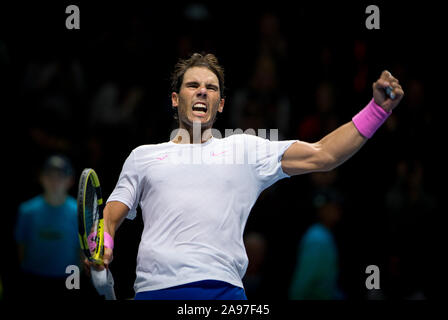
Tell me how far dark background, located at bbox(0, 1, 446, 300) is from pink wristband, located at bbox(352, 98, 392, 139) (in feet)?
8.53

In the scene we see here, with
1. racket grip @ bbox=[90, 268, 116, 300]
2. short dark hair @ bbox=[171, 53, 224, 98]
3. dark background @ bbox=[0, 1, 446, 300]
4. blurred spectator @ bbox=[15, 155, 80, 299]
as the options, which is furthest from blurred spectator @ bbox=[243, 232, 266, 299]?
racket grip @ bbox=[90, 268, 116, 300]

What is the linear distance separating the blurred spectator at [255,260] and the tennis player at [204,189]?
2.32 meters

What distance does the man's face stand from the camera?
139 inches

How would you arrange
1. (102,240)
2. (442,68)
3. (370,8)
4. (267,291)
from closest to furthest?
1. (102,240)
2. (267,291)
3. (370,8)
4. (442,68)

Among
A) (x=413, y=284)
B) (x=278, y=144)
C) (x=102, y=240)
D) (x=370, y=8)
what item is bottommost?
(x=413, y=284)

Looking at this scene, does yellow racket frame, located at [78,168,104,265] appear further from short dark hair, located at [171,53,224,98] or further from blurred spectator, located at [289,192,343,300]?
blurred spectator, located at [289,192,343,300]

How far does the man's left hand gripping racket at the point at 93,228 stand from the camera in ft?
10.3

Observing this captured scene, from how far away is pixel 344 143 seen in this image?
3.21 m

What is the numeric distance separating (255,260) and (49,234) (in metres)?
1.75

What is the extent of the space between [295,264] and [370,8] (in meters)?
2.33

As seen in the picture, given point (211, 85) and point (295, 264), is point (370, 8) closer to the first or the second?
point (295, 264)

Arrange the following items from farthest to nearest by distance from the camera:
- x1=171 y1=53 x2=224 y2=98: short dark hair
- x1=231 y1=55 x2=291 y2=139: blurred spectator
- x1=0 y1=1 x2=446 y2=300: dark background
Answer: x1=231 y1=55 x2=291 y2=139: blurred spectator
x1=0 y1=1 x2=446 y2=300: dark background
x1=171 y1=53 x2=224 y2=98: short dark hair

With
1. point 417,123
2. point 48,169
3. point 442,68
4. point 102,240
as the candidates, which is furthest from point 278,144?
point 442,68

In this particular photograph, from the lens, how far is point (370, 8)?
19.9 feet
